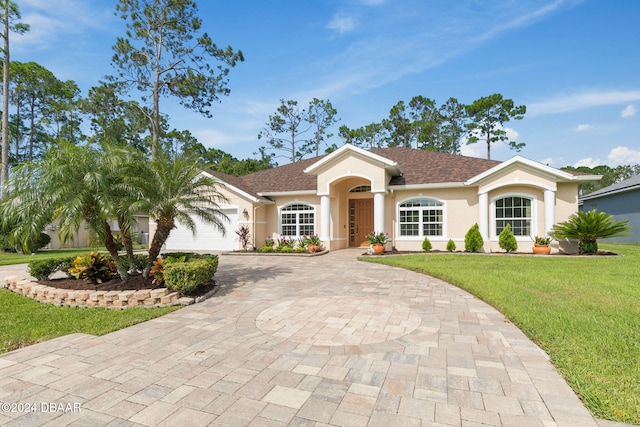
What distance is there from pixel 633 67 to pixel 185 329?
17.5 meters

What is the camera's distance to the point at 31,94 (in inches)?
1224

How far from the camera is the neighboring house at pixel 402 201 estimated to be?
14.1 metres

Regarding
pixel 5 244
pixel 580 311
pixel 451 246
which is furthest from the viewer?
pixel 5 244

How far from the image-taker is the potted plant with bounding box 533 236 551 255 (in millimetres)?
13306

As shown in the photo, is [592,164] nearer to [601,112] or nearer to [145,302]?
[601,112]

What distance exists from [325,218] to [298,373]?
12.8 m

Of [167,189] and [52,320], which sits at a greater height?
[167,189]

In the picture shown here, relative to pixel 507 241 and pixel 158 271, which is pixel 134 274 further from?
pixel 507 241

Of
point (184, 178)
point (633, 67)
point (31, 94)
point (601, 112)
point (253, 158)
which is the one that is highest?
point (31, 94)

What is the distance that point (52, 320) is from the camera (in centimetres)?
543

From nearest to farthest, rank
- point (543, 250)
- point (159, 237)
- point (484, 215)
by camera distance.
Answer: point (159, 237) → point (543, 250) → point (484, 215)

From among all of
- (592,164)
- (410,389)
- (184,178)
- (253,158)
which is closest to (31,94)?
(253,158)

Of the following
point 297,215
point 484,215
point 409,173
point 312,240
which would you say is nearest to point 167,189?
point 312,240

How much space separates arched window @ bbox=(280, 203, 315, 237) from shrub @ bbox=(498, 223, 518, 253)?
8.92 m
